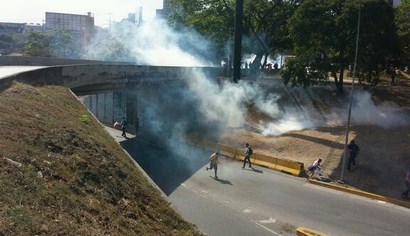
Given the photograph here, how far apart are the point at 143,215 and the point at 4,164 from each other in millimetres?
3050

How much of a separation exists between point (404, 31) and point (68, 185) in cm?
3217

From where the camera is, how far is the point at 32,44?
7725 centimetres

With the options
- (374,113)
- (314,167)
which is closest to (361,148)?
(314,167)

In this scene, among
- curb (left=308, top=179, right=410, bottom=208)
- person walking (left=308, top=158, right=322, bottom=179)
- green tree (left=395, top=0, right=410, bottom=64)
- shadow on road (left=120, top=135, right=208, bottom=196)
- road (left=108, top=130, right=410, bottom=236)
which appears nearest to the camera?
road (left=108, top=130, right=410, bottom=236)

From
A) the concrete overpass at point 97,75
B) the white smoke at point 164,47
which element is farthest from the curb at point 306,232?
the white smoke at point 164,47

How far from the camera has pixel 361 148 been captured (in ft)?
83.5

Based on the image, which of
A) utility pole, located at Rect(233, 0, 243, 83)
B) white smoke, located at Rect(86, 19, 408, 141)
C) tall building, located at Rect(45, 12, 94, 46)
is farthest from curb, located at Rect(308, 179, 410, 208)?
tall building, located at Rect(45, 12, 94, 46)

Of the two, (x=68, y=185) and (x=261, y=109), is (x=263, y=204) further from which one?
(x=261, y=109)

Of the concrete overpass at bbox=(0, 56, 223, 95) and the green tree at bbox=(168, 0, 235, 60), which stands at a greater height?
the green tree at bbox=(168, 0, 235, 60)

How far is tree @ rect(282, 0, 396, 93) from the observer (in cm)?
2980

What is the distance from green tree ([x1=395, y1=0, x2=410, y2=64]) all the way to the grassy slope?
2612cm

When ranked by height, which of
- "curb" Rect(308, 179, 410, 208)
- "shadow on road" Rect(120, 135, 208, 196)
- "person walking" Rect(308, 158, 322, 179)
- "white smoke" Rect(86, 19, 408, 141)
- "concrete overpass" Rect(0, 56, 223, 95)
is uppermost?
"concrete overpass" Rect(0, 56, 223, 95)

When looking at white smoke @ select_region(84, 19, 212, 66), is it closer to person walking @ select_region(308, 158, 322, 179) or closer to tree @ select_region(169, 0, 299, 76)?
tree @ select_region(169, 0, 299, 76)

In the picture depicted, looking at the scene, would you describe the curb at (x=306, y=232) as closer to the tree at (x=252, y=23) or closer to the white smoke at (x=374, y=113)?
the white smoke at (x=374, y=113)
